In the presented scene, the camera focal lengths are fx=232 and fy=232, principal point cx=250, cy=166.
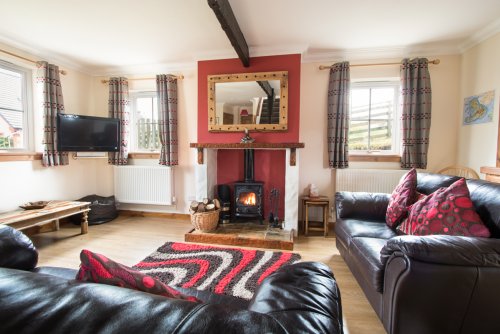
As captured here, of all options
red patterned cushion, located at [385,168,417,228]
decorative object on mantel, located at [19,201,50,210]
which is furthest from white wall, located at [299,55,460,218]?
decorative object on mantel, located at [19,201,50,210]

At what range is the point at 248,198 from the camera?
3172mm

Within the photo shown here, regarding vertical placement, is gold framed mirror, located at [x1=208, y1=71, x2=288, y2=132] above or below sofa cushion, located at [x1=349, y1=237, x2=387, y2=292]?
above

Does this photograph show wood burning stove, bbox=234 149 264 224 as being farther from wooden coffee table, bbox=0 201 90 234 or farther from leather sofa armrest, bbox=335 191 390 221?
wooden coffee table, bbox=0 201 90 234

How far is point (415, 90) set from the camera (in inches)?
114

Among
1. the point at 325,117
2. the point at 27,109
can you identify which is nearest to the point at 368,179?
the point at 325,117

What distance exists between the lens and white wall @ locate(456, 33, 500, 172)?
245 cm

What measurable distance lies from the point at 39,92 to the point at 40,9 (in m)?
1.26

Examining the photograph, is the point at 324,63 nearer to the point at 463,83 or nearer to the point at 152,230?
the point at 463,83

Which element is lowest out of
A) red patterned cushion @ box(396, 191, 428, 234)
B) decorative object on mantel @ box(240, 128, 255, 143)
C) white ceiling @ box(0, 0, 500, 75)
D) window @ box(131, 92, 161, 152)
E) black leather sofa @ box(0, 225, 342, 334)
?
red patterned cushion @ box(396, 191, 428, 234)

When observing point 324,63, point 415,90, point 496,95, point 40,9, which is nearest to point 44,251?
point 40,9

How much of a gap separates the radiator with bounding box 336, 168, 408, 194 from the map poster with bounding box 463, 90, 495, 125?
0.91 metres

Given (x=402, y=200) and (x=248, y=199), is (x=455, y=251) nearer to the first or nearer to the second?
(x=402, y=200)

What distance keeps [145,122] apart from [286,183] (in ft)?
8.40

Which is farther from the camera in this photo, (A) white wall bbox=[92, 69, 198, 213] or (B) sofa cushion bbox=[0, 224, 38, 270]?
(A) white wall bbox=[92, 69, 198, 213]
